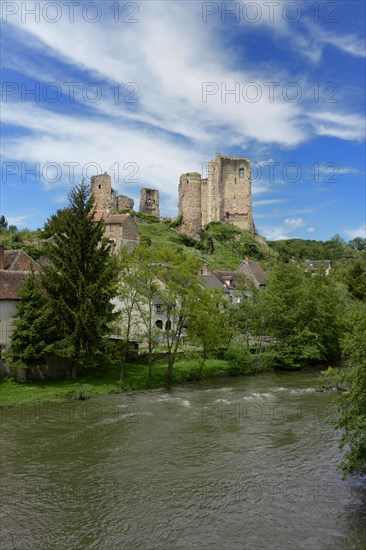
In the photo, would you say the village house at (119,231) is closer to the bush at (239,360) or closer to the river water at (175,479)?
the bush at (239,360)

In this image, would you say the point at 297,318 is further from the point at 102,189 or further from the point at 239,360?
the point at 102,189

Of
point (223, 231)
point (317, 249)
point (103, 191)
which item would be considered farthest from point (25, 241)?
point (317, 249)

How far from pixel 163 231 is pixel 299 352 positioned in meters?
50.1

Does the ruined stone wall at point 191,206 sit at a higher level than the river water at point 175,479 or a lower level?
higher

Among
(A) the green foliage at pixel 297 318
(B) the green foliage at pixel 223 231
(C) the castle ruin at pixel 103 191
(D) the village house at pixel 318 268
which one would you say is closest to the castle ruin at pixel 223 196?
(B) the green foliage at pixel 223 231

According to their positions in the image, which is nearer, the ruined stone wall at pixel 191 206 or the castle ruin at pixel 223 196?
the ruined stone wall at pixel 191 206

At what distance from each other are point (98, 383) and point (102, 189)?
64.6m

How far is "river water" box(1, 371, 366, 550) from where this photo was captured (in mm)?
13445

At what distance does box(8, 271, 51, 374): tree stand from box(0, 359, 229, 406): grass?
1524mm

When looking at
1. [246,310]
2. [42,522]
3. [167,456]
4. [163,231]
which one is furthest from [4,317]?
[163,231]

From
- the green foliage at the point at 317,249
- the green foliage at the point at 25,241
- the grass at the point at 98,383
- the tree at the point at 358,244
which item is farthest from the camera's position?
the tree at the point at 358,244

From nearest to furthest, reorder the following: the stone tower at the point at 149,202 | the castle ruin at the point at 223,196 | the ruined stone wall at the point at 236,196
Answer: the castle ruin at the point at 223,196
the ruined stone wall at the point at 236,196
the stone tower at the point at 149,202

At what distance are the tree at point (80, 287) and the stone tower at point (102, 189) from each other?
57419 mm

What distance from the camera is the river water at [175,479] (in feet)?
44.1
